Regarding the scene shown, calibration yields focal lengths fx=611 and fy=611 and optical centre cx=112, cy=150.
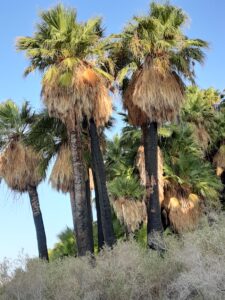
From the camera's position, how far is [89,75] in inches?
831

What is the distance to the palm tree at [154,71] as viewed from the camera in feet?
67.7

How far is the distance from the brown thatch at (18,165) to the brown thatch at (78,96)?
264 inches

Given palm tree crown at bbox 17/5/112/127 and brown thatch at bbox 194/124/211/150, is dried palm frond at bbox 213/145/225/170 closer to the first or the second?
brown thatch at bbox 194/124/211/150

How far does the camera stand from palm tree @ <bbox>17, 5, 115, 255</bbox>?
2066 centimetres

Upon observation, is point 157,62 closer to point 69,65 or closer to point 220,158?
point 69,65

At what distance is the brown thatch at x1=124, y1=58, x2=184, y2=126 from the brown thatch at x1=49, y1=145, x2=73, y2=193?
356 cm

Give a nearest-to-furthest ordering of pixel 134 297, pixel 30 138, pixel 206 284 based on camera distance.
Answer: pixel 206 284
pixel 134 297
pixel 30 138

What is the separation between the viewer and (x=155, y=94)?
2052 centimetres

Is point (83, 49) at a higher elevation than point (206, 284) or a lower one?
higher

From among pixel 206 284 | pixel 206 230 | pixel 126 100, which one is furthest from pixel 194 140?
pixel 206 284

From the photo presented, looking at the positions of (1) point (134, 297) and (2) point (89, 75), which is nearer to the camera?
(1) point (134, 297)

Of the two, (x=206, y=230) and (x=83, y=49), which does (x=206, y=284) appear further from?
(x=83, y=49)

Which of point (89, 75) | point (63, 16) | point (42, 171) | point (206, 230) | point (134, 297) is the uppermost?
point (63, 16)

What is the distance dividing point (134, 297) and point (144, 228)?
13150mm
